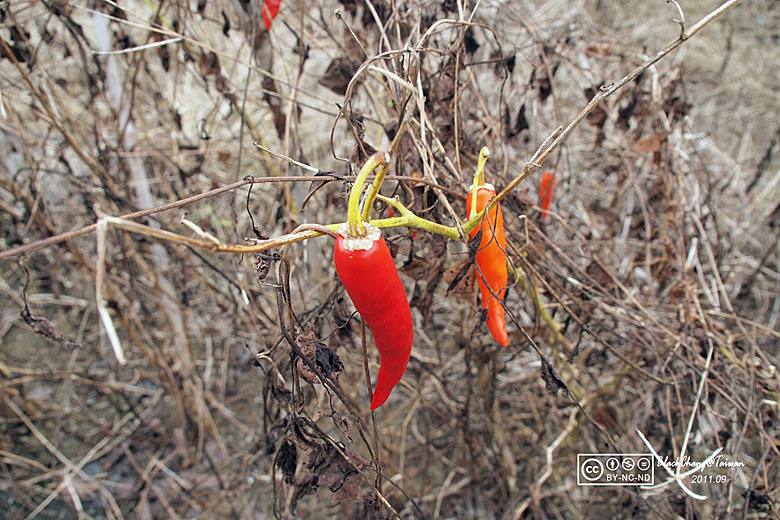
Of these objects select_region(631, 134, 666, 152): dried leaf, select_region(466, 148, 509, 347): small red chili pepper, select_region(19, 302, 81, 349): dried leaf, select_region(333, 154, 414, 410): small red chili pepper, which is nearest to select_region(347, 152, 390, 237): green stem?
select_region(333, 154, 414, 410): small red chili pepper

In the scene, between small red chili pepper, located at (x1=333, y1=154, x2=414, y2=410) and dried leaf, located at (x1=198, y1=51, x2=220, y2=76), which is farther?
dried leaf, located at (x1=198, y1=51, x2=220, y2=76)

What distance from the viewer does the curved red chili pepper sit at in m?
0.73

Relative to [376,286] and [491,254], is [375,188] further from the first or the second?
[491,254]

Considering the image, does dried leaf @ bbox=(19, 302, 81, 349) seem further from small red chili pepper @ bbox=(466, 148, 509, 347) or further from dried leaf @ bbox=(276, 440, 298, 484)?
small red chili pepper @ bbox=(466, 148, 509, 347)

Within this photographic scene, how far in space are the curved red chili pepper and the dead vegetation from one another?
5.6 inches

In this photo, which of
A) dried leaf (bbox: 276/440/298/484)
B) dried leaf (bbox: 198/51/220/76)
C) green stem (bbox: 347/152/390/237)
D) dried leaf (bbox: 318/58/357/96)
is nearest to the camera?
green stem (bbox: 347/152/390/237)

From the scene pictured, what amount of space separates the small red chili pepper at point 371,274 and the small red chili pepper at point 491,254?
238 mm

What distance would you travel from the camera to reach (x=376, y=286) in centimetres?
76

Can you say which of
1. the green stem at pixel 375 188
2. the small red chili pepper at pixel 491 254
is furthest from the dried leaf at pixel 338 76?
the green stem at pixel 375 188

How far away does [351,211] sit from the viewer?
0.69 m

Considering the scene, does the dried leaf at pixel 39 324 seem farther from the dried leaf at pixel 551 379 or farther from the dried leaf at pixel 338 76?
the dried leaf at pixel 551 379

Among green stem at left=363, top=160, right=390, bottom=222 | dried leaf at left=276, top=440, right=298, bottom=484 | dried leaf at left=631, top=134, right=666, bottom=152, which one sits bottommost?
dried leaf at left=276, top=440, right=298, bottom=484

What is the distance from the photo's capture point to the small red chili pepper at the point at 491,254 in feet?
3.15

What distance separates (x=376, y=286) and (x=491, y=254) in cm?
33
